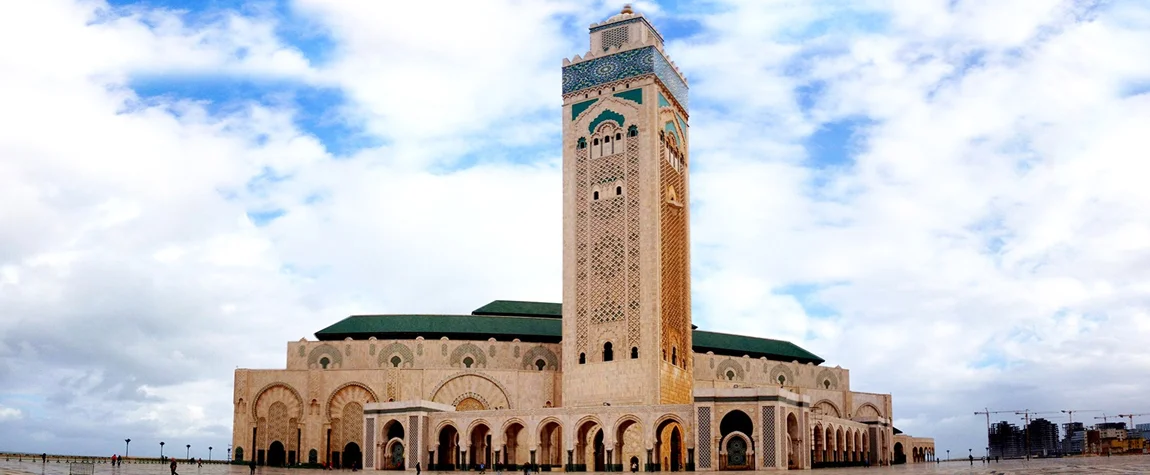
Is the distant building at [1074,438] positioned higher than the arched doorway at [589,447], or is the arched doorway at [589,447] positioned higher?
the arched doorway at [589,447]

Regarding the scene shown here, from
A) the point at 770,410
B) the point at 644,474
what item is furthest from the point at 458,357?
the point at 770,410

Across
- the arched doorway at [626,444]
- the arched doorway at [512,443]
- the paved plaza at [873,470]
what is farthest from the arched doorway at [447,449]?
the arched doorway at [626,444]

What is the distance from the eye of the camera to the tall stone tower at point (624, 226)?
143 feet

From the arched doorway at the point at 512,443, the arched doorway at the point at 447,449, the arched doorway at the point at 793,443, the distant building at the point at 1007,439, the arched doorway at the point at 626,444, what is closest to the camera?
the arched doorway at the point at 793,443

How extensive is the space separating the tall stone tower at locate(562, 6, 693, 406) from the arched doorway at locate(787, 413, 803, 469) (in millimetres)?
5677

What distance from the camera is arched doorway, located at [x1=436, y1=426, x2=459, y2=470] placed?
44.1 meters

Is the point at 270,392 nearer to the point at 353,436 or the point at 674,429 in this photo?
the point at 353,436

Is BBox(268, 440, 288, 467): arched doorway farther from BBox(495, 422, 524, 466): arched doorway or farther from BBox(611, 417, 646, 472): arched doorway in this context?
BBox(611, 417, 646, 472): arched doorway

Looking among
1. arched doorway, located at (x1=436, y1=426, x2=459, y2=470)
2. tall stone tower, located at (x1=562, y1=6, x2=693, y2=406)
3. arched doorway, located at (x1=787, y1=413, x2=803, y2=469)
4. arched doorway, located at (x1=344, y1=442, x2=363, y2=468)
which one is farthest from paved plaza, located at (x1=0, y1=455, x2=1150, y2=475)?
tall stone tower, located at (x1=562, y1=6, x2=693, y2=406)

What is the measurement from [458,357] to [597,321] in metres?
7.45

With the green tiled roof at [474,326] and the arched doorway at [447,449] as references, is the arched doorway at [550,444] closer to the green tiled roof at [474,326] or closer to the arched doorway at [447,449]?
the arched doorway at [447,449]

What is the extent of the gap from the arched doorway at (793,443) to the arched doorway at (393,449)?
15.6 metres

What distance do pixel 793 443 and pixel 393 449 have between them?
16339mm

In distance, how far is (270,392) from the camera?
156 feet
